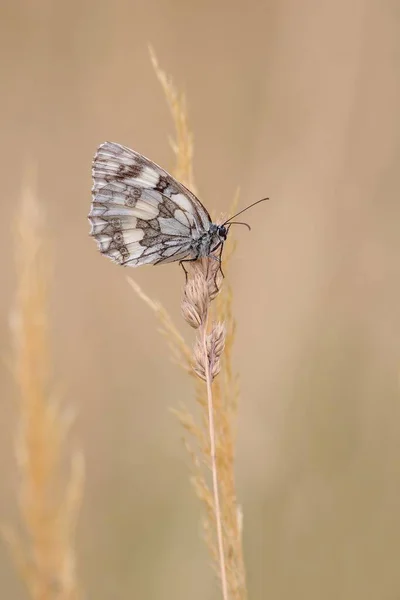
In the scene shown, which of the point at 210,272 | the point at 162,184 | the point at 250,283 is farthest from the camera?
the point at 250,283

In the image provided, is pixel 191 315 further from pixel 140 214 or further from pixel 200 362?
pixel 140 214

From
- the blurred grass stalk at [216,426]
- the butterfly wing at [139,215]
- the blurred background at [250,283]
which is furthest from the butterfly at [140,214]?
the blurred background at [250,283]

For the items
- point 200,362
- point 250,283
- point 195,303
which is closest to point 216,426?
point 200,362

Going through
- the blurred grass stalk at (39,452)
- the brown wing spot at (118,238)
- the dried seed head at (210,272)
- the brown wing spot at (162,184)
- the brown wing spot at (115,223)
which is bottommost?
the blurred grass stalk at (39,452)

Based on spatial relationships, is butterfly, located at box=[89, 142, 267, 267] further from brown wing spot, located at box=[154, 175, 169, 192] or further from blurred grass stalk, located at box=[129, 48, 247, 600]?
blurred grass stalk, located at box=[129, 48, 247, 600]

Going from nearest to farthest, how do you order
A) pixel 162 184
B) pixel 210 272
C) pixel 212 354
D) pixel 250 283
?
pixel 212 354
pixel 210 272
pixel 162 184
pixel 250 283

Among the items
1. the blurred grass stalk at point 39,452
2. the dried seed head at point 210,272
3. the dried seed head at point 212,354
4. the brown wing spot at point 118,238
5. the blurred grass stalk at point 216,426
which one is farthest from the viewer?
the brown wing spot at point 118,238

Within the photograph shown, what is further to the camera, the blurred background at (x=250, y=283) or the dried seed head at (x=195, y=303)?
the blurred background at (x=250, y=283)

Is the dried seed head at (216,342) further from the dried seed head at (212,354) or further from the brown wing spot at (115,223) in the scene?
the brown wing spot at (115,223)
